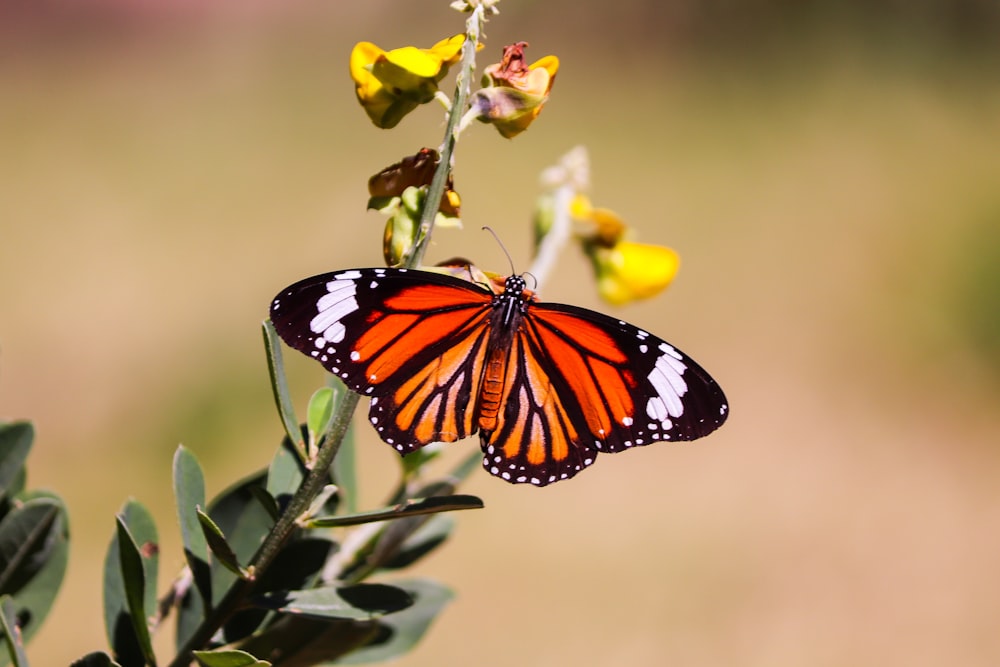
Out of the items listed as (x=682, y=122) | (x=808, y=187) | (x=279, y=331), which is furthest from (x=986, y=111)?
(x=279, y=331)

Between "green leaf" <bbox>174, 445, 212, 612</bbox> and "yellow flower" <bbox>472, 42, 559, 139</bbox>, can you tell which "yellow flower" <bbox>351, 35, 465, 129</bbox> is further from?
"green leaf" <bbox>174, 445, 212, 612</bbox>

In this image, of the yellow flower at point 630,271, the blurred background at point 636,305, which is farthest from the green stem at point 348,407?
the blurred background at point 636,305

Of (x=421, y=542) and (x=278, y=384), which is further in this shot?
(x=421, y=542)

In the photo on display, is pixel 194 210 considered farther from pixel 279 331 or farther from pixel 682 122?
pixel 279 331

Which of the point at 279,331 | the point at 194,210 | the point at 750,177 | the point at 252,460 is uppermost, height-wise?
the point at 750,177

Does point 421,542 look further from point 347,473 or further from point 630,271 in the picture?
point 630,271

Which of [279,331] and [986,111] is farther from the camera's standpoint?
[986,111]

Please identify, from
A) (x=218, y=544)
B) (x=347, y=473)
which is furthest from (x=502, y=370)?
(x=218, y=544)
